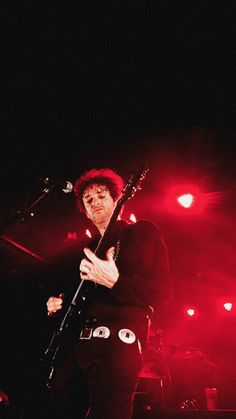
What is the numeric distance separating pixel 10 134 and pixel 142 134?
3052mm

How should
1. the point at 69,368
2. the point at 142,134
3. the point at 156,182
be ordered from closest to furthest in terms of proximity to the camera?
the point at 69,368, the point at 142,134, the point at 156,182

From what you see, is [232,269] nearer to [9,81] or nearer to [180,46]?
[180,46]

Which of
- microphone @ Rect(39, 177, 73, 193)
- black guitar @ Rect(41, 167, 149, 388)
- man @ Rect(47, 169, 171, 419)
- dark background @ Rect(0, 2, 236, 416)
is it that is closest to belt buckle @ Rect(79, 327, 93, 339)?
man @ Rect(47, 169, 171, 419)

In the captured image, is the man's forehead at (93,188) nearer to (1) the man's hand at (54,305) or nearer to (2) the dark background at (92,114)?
(2) the dark background at (92,114)

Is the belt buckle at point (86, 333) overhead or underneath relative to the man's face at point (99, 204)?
underneath

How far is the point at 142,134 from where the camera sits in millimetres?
7402

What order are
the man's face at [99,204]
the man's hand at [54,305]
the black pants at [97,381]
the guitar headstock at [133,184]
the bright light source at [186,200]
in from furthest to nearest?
the bright light source at [186,200] < the man's face at [99,204] < the guitar headstock at [133,184] < the man's hand at [54,305] < the black pants at [97,381]

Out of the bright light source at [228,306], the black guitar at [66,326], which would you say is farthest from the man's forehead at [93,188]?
the bright light source at [228,306]

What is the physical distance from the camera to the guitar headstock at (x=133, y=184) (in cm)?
306

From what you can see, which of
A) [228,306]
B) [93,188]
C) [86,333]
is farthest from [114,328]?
[228,306]

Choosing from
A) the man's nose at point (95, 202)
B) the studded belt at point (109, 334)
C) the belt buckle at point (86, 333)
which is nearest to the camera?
the studded belt at point (109, 334)

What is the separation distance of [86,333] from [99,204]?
5.60ft

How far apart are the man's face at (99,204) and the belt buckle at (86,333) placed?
1.48 m

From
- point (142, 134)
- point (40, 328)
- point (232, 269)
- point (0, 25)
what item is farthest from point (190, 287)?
point (0, 25)
